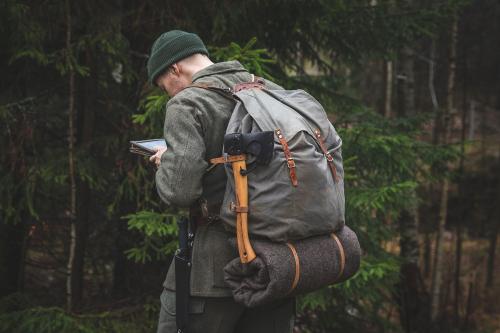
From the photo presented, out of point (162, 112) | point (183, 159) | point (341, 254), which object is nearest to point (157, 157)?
point (183, 159)

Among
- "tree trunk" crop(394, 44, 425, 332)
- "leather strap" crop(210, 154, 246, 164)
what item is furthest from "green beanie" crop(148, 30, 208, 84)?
"tree trunk" crop(394, 44, 425, 332)

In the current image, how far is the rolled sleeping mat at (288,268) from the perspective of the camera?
1989 mm

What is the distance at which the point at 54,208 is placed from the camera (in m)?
5.52

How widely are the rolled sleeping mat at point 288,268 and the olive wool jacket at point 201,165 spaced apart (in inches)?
5.1

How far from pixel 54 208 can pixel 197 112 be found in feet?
12.8

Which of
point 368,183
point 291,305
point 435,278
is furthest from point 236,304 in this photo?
point 435,278

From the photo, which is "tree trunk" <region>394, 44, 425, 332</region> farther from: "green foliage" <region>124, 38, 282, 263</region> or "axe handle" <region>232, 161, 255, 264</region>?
"axe handle" <region>232, 161, 255, 264</region>

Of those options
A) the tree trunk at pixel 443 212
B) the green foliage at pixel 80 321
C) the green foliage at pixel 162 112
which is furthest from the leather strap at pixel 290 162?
the tree trunk at pixel 443 212

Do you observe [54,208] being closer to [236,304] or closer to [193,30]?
[193,30]

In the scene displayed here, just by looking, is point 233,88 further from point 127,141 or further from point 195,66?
point 127,141

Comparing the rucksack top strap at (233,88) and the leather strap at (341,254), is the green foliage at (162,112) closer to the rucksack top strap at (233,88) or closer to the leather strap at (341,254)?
the rucksack top strap at (233,88)

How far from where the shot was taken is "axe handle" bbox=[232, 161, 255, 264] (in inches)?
78.7

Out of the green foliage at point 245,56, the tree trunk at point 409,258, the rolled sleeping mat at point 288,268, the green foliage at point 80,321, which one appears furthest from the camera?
the tree trunk at point 409,258

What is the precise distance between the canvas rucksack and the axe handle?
1.1 inches
